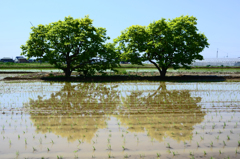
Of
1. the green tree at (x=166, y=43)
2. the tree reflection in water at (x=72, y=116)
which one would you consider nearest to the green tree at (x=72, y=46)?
the green tree at (x=166, y=43)

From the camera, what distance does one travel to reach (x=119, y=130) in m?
9.55

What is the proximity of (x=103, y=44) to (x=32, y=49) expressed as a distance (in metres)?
9.87

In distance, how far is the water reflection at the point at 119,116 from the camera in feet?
30.7

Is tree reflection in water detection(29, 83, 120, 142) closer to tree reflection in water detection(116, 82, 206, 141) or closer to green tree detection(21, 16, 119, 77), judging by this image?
tree reflection in water detection(116, 82, 206, 141)

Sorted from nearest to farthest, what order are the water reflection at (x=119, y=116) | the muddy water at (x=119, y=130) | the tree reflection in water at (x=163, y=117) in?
the muddy water at (x=119, y=130), the tree reflection in water at (x=163, y=117), the water reflection at (x=119, y=116)

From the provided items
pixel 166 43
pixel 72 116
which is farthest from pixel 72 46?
pixel 72 116

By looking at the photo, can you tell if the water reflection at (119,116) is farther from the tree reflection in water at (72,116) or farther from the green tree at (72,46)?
the green tree at (72,46)

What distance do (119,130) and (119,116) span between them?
7.09ft

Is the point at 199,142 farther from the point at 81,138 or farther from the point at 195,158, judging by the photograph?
the point at 81,138

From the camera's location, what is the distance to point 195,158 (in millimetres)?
6996

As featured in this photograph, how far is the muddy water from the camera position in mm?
7502

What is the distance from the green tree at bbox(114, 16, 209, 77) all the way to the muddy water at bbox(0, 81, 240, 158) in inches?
755

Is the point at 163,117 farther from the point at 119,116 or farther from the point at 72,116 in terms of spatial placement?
the point at 72,116

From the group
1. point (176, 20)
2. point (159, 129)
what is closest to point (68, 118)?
point (159, 129)
